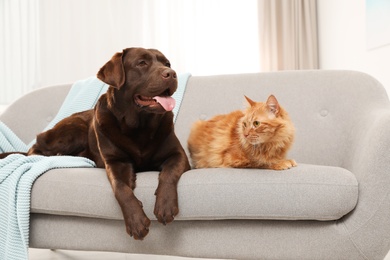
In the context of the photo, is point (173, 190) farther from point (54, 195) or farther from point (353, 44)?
point (353, 44)

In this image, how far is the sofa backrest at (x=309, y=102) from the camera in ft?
6.65

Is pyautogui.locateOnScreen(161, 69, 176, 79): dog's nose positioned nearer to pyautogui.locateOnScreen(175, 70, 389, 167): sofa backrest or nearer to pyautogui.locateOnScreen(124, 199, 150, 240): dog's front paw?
pyautogui.locateOnScreen(124, 199, 150, 240): dog's front paw

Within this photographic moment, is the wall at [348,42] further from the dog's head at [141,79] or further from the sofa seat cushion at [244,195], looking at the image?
the dog's head at [141,79]

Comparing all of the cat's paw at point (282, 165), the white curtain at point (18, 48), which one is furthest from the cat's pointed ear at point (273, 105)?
the white curtain at point (18, 48)

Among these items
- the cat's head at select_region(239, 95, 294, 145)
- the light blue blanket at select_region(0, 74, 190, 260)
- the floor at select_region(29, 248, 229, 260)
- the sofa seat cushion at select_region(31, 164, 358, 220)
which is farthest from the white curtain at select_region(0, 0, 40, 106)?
the cat's head at select_region(239, 95, 294, 145)

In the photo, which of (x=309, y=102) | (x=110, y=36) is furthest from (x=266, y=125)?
(x=110, y=36)

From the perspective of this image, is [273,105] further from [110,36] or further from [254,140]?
[110,36]

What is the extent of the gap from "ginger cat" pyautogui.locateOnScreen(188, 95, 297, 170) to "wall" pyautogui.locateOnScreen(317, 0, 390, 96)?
164 centimetres

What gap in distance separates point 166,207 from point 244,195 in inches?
10.4

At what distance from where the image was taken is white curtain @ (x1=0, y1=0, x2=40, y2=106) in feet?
13.6

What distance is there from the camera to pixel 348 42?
142 inches

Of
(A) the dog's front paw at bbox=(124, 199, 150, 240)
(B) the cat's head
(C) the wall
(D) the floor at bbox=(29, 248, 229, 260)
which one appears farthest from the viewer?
(C) the wall

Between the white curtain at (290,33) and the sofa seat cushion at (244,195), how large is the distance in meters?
2.96

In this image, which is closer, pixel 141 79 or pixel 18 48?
pixel 141 79
